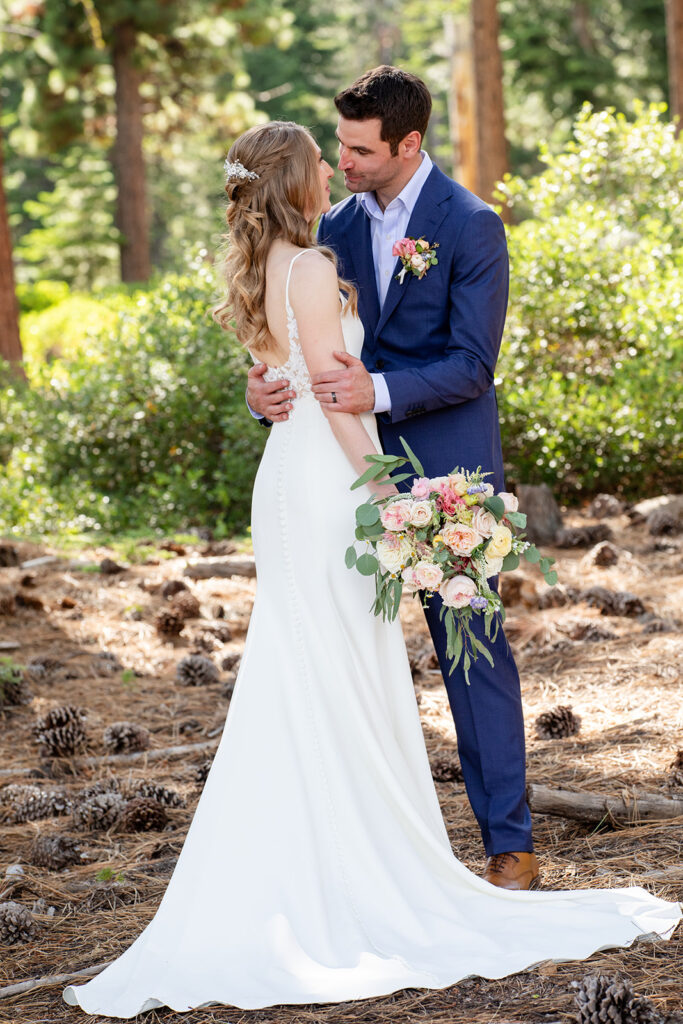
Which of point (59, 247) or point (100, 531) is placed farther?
point (59, 247)

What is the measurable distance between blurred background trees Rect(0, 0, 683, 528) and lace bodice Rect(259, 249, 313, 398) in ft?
1.83

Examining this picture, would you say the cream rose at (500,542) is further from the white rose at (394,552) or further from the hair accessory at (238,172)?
the hair accessory at (238,172)

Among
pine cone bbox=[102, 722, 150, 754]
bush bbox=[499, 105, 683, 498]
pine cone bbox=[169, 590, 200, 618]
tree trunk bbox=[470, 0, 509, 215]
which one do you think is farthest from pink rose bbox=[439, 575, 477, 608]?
tree trunk bbox=[470, 0, 509, 215]

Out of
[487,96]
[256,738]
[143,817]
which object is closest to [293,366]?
[256,738]

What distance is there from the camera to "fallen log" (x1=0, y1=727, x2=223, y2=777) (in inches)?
165

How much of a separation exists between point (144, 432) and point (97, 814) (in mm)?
5125

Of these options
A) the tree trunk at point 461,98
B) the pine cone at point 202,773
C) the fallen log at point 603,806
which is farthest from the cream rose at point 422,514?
the tree trunk at point 461,98

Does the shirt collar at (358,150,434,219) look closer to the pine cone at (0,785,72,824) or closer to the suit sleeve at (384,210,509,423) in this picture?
the suit sleeve at (384,210,509,423)

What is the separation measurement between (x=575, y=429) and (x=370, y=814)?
5056 mm

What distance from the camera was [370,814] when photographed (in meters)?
2.84

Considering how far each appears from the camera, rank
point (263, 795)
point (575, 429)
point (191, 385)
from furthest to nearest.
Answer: point (191, 385), point (575, 429), point (263, 795)

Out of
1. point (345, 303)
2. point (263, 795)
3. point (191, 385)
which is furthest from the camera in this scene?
point (191, 385)

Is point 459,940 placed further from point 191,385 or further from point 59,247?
point 59,247

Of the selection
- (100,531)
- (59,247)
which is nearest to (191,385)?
(100,531)
